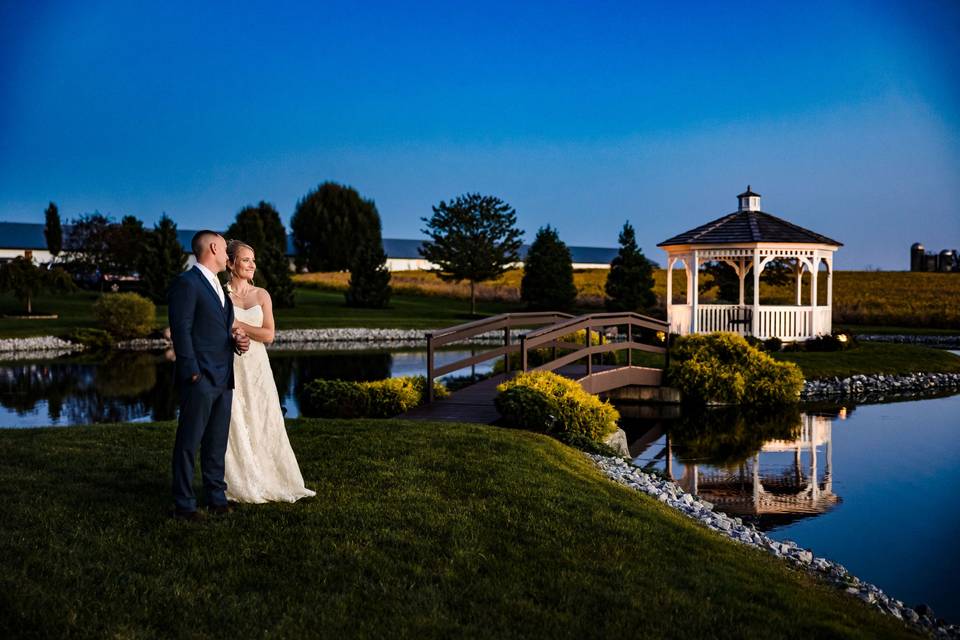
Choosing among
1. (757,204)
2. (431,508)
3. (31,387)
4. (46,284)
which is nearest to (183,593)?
(431,508)

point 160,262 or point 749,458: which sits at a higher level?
point 160,262

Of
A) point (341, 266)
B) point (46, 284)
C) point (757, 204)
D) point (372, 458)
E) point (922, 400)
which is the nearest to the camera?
point (372, 458)

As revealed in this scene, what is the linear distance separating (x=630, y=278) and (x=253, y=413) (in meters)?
35.5

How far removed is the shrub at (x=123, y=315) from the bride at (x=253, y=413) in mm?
28745

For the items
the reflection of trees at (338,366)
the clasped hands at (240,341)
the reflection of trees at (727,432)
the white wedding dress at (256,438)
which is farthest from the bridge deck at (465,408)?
the clasped hands at (240,341)

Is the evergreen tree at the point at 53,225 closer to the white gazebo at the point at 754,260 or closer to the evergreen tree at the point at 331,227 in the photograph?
the evergreen tree at the point at 331,227

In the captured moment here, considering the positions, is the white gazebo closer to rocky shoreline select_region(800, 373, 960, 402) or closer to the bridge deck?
rocky shoreline select_region(800, 373, 960, 402)

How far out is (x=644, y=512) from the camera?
23.2ft

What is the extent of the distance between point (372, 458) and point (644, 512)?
282cm

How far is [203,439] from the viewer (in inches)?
239

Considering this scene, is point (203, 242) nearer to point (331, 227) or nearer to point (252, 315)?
point (252, 315)

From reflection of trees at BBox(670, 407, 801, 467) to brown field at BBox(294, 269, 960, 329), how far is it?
58.5 feet

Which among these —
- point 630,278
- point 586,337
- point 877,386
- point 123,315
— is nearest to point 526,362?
point 586,337

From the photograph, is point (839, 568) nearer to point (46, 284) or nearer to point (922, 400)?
point (922, 400)
